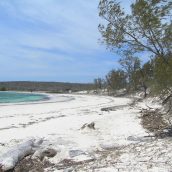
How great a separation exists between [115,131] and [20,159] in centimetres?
772

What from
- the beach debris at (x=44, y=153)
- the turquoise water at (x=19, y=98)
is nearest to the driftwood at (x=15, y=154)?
the beach debris at (x=44, y=153)

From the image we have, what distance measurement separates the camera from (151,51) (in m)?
15.8

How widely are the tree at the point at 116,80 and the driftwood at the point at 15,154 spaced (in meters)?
84.4

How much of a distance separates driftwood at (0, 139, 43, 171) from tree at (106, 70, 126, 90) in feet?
277

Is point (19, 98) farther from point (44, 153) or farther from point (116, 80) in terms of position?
point (44, 153)

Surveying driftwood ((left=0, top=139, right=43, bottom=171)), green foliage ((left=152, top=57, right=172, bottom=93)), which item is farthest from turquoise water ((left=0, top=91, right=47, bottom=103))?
driftwood ((left=0, top=139, right=43, bottom=171))

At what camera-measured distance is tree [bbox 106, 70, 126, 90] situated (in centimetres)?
9888

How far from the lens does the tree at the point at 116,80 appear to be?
98875 mm

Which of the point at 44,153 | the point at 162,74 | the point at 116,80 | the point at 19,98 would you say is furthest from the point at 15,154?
the point at 116,80

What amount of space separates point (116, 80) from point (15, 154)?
89223 millimetres

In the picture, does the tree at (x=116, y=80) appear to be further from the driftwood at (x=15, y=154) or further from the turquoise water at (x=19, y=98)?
the driftwood at (x=15, y=154)

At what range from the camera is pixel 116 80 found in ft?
329

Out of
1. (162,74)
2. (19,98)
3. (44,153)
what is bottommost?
(19,98)

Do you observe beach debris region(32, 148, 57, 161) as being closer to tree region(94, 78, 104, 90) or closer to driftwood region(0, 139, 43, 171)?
driftwood region(0, 139, 43, 171)
